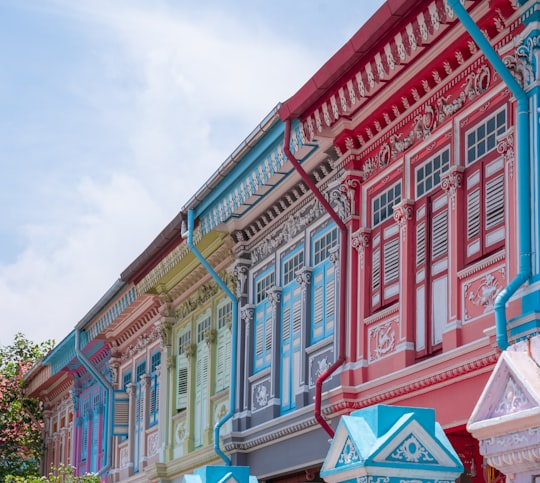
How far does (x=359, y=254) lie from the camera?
1388cm

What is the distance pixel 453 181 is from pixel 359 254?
2.40 metres

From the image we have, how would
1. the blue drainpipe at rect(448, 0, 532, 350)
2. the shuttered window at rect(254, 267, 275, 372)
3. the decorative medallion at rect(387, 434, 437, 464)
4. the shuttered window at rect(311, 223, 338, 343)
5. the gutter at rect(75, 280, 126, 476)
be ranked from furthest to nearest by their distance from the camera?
1. the gutter at rect(75, 280, 126, 476)
2. the shuttered window at rect(254, 267, 275, 372)
3. the shuttered window at rect(311, 223, 338, 343)
4. the blue drainpipe at rect(448, 0, 532, 350)
5. the decorative medallion at rect(387, 434, 437, 464)

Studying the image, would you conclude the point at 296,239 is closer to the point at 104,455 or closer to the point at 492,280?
the point at 492,280

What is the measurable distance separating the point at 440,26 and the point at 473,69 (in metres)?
0.58

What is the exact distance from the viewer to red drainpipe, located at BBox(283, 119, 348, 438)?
13.7 metres

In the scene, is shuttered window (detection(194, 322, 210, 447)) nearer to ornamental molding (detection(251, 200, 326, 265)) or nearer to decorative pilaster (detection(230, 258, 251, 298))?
decorative pilaster (detection(230, 258, 251, 298))

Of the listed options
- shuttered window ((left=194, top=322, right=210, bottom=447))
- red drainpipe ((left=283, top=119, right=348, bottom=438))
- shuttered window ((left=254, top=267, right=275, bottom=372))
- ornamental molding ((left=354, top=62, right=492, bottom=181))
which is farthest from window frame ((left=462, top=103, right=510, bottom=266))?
shuttered window ((left=194, top=322, right=210, bottom=447))

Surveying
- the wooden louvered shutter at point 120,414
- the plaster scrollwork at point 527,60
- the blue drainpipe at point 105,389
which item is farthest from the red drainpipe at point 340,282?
the blue drainpipe at point 105,389

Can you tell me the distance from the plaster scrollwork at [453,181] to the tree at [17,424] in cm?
2290

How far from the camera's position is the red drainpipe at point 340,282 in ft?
45.0

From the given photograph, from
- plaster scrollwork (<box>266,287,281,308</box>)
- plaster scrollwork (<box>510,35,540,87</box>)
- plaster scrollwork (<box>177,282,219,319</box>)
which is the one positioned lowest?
plaster scrollwork (<box>510,35,540,87</box>)

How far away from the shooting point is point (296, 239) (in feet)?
Answer: 53.2

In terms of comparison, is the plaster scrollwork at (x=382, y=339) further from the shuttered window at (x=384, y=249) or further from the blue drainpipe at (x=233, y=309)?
the blue drainpipe at (x=233, y=309)

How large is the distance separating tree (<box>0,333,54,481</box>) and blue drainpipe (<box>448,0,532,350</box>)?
2469cm
